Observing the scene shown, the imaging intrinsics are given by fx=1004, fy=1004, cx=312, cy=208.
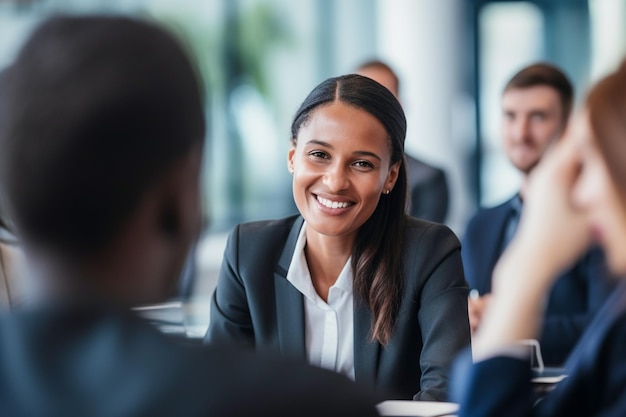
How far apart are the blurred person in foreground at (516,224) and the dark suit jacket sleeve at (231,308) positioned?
790 mm

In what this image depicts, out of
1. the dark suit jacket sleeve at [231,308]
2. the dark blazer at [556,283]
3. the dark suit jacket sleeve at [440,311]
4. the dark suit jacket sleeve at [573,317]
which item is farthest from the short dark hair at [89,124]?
the dark suit jacket sleeve at [573,317]

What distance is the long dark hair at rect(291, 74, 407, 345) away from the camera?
93.0 inches

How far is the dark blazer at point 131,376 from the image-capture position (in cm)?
84

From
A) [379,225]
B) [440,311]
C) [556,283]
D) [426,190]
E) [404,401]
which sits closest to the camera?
[404,401]

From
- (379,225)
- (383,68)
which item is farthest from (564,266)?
(383,68)

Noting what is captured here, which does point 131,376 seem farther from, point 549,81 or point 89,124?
point 549,81

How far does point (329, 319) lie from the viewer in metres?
2.42

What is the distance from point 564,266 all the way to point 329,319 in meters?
1.04

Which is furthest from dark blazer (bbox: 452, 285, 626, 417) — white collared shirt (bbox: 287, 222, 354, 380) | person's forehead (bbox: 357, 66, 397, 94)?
person's forehead (bbox: 357, 66, 397, 94)

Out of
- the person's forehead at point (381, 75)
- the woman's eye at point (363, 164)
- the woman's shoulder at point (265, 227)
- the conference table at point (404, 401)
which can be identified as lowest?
the conference table at point (404, 401)

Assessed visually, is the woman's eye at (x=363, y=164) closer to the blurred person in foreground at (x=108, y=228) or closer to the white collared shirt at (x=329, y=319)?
the white collared shirt at (x=329, y=319)

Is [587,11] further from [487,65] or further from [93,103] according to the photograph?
[93,103]

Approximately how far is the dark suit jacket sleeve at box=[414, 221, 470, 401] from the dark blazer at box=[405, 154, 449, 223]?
1970mm

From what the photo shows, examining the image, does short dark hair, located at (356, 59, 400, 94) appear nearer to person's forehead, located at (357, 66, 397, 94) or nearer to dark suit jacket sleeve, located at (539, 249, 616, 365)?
person's forehead, located at (357, 66, 397, 94)
